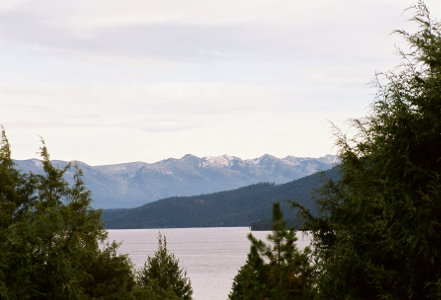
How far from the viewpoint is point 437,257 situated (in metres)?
9.16

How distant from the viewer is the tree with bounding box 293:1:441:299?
9250 millimetres

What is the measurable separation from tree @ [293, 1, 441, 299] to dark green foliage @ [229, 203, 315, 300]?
1.73 m

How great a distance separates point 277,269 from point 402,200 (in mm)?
2952

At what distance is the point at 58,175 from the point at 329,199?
13322 millimetres

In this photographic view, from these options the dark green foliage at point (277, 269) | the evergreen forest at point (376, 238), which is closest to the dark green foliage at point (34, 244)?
the evergreen forest at point (376, 238)

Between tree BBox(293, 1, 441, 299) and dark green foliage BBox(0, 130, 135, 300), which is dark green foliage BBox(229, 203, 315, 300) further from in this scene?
dark green foliage BBox(0, 130, 135, 300)

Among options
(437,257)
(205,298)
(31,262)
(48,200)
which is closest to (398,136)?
(437,257)

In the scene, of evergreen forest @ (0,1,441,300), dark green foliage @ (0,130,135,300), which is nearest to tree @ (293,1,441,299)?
evergreen forest @ (0,1,441,300)

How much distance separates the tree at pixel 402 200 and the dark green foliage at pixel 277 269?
5.67ft

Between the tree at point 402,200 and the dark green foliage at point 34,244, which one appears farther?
the dark green foliage at point 34,244

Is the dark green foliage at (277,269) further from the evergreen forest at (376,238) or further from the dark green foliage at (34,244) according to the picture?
the dark green foliage at (34,244)

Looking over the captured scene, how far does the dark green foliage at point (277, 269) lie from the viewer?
8672 millimetres

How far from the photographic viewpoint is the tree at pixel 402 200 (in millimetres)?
9250

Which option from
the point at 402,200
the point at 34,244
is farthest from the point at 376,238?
the point at 34,244
